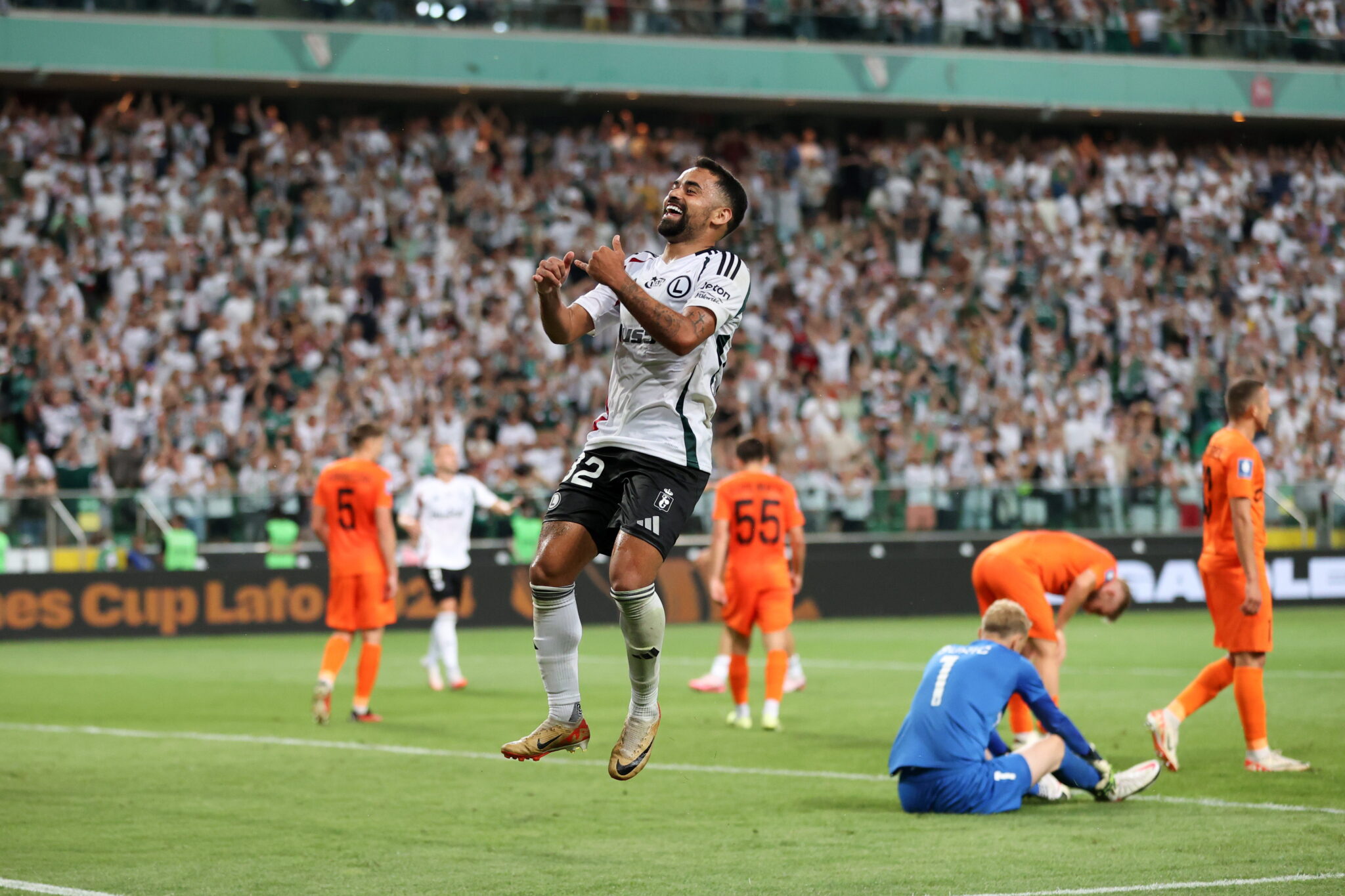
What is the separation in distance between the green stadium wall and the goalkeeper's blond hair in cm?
2225

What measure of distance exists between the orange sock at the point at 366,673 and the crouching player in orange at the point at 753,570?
287cm

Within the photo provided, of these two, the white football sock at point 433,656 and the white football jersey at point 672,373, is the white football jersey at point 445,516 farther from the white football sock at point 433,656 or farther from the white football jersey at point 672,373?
the white football jersey at point 672,373

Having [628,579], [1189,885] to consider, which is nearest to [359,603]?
[628,579]

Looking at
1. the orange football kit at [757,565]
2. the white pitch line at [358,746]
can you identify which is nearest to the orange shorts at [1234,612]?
the white pitch line at [358,746]

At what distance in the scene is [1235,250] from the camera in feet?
104

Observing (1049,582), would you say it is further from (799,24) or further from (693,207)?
(799,24)

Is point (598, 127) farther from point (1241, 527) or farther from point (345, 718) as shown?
point (1241, 527)

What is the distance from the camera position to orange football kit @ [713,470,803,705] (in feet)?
43.7

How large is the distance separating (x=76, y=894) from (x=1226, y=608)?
7.06 metres

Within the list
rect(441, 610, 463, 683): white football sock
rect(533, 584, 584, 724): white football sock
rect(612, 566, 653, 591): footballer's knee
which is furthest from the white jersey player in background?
rect(612, 566, 653, 591): footballer's knee

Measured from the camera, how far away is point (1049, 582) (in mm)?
10805

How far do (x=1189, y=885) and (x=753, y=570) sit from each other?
628 cm

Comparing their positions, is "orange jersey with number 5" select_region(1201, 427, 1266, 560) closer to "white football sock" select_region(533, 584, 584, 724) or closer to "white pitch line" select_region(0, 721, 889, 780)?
"white pitch line" select_region(0, 721, 889, 780)

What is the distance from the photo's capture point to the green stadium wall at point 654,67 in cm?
2778
